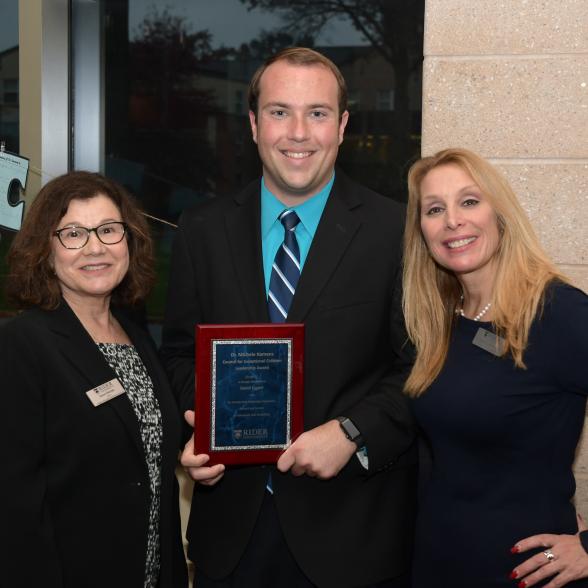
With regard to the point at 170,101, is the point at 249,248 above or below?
below

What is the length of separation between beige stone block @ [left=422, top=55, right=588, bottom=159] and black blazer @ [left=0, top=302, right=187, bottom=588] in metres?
1.54

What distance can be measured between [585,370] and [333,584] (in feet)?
3.13

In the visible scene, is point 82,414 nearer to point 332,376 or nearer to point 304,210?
point 332,376

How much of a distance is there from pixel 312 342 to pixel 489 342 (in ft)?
1.69

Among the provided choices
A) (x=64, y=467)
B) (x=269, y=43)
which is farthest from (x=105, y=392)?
(x=269, y=43)

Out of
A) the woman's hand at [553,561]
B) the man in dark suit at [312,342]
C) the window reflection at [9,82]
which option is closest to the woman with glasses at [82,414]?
the man in dark suit at [312,342]

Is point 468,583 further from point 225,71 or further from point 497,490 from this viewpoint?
point 225,71

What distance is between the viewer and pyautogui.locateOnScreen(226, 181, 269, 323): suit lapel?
7.82ft

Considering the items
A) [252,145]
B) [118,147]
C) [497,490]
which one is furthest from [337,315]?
[118,147]

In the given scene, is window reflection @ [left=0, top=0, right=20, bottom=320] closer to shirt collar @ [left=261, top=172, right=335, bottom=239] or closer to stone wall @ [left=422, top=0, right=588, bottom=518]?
shirt collar @ [left=261, top=172, right=335, bottom=239]

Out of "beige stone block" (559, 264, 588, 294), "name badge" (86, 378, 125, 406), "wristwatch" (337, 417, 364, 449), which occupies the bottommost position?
"wristwatch" (337, 417, 364, 449)

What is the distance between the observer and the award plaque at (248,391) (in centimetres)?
215

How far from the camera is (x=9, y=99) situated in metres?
3.91

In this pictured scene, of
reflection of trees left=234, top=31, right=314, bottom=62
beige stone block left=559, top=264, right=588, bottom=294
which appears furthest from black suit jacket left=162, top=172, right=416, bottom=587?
reflection of trees left=234, top=31, right=314, bottom=62
